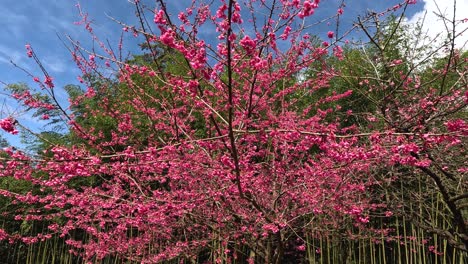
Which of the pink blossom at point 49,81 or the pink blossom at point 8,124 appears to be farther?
the pink blossom at point 49,81

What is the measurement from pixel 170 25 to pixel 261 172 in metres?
2.38

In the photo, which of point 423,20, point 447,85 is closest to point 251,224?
point 423,20

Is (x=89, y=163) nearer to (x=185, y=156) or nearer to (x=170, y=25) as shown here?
(x=170, y=25)

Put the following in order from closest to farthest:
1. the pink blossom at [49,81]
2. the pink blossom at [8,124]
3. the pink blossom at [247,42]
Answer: the pink blossom at [247,42], the pink blossom at [8,124], the pink blossom at [49,81]

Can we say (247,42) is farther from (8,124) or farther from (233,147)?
(8,124)

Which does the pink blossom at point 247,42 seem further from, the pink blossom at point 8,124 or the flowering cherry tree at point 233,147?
the pink blossom at point 8,124

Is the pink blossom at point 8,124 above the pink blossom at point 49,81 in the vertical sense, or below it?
below

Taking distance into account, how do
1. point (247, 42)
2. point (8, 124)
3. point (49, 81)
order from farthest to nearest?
point (49, 81)
point (8, 124)
point (247, 42)

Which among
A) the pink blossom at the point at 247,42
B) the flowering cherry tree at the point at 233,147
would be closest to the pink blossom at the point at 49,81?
the flowering cherry tree at the point at 233,147

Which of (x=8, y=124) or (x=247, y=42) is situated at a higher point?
(x=247, y=42)

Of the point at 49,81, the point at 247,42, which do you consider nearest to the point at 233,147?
the point at 247,42

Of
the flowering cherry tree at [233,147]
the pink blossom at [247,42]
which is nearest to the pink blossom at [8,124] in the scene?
the flowering cherry tree at [233,147]

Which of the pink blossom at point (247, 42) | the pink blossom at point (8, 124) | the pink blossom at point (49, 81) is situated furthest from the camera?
the pink blossom at point (49, 81)

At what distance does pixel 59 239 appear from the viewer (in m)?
10.1
